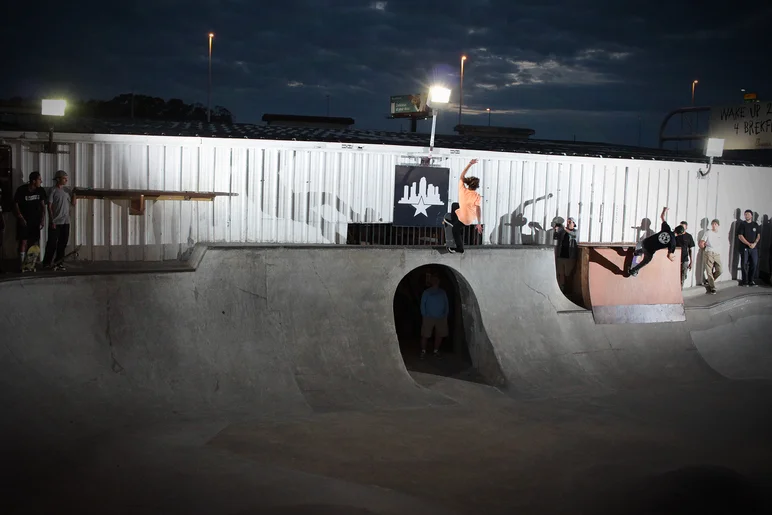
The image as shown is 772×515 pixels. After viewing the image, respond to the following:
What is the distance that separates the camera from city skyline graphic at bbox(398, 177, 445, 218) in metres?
13.7

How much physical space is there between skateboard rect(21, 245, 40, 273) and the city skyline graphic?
6.66 metres

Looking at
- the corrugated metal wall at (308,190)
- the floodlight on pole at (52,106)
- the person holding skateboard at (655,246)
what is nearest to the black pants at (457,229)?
the corrugated metal wall at (308,190)

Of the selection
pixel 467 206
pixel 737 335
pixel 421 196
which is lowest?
pixel 737 335

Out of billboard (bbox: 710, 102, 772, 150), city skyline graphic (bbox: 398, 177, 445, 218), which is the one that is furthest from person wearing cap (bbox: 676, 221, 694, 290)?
billboard (bbox: 710, 102, 772, 150)

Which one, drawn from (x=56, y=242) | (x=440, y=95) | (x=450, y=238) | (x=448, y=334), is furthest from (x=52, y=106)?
(x=448, y=334)

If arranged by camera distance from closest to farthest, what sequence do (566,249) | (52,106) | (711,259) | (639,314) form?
(52,106) < (639,314) < (566,249) < (711,259)

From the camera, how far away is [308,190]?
13.0m

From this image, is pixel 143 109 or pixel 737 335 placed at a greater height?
pixel 143 109

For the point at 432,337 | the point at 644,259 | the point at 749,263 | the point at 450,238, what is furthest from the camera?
the point at 749,263

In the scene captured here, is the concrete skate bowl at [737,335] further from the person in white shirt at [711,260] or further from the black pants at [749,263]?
the black pants at [749,263]

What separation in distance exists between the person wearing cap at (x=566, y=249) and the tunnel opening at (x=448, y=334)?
2.28 m

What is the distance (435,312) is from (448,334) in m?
0.92

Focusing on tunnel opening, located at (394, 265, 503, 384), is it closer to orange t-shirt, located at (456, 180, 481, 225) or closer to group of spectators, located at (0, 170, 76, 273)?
orange t-shirt, located at (456, 180, 481, 225)

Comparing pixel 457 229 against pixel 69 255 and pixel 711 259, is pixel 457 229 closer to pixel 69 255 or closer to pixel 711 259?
pixel 69 255
